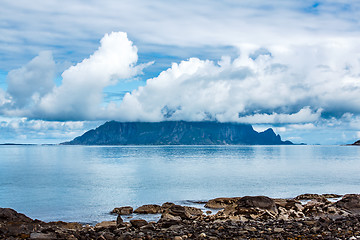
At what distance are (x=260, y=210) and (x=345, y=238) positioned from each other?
12327 millimetres

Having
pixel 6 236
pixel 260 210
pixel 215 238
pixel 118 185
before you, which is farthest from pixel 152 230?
pixel 118 185

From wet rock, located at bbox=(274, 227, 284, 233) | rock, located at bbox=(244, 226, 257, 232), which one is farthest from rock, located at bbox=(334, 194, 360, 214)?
rock, located at bbox=(244, 226, 257, 232)

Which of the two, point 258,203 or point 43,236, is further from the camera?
point 258,203

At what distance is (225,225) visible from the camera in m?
27.2

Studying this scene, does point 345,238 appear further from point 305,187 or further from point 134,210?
point 305,187

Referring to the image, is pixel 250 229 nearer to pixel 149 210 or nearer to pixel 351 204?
pixel 149 210

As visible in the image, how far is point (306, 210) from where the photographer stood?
3594cm

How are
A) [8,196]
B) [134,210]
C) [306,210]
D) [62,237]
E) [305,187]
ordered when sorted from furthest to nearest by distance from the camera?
1. [305,187]
2. [8,196]
3. [134,210]
4. [306,210]
5. [62,237]

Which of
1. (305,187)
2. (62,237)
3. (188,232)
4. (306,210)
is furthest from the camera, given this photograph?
(305,187)

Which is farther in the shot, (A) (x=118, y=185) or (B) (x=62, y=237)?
(A) (x=118, y=185)

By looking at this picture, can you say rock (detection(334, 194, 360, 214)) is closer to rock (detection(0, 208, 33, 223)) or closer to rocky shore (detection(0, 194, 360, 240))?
rocky shore (detection(0, 194, 360, 240))

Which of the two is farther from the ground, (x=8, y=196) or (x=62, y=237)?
(x=62, y=237)

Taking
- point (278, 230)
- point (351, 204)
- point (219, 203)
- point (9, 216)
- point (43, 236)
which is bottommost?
point (219, 203)

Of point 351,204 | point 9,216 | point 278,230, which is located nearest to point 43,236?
point 9,216
